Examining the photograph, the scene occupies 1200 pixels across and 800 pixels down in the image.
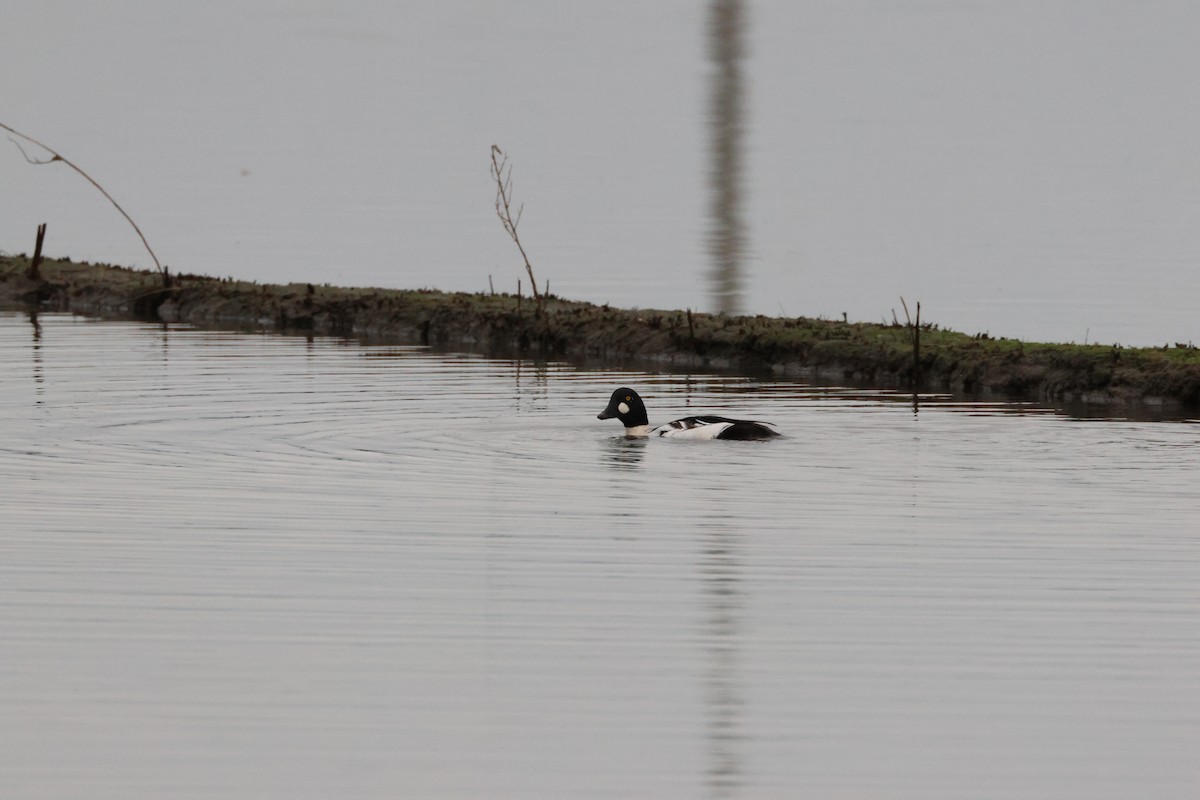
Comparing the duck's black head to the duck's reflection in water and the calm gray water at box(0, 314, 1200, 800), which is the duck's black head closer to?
the duck's reflection in water

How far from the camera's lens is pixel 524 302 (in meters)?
36.1

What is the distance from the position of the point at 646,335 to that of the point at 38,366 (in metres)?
8.89

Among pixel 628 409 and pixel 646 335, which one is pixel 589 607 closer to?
pixel 628 409

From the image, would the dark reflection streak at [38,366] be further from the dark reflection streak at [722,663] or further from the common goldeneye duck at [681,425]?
the dark reflection streak at [722,663]

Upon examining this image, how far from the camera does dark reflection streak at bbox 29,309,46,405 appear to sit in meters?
25.3

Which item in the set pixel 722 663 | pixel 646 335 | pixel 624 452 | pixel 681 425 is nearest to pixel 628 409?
pixel 681 425

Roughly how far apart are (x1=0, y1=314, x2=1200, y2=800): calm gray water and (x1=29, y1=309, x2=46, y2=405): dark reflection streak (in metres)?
1.78

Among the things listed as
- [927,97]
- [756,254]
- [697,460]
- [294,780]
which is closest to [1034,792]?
[294,780]

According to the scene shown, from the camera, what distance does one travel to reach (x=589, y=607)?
13.7 metres

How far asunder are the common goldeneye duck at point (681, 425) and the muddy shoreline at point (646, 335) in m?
5.53

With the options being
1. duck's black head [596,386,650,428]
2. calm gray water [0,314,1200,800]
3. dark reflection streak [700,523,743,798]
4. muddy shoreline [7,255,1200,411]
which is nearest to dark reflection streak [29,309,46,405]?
calm gray water [0,314,1200,800]

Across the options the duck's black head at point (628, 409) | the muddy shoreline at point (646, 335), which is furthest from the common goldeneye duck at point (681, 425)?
the muddy shoreline at point (646, 335)

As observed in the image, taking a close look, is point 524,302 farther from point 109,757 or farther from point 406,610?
point 109,757

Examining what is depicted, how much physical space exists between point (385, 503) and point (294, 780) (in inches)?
304
